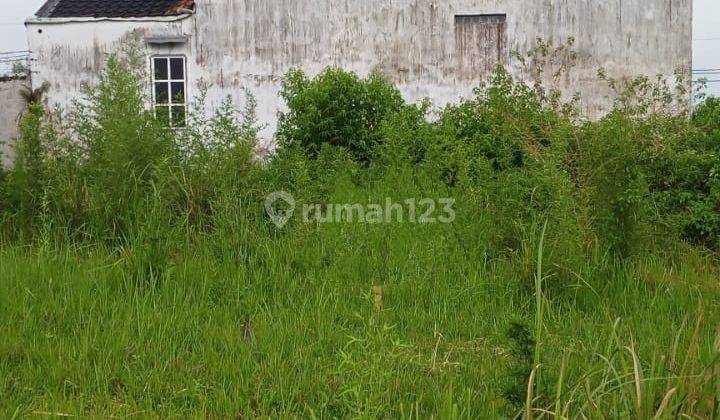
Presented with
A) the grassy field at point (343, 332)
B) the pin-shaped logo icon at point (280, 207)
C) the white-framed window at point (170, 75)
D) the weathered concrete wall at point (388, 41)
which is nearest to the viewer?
the grassy field at point (343, 332)

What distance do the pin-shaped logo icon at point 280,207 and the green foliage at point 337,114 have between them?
10.3 feet

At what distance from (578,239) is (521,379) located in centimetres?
218

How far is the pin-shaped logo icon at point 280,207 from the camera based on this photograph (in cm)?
563

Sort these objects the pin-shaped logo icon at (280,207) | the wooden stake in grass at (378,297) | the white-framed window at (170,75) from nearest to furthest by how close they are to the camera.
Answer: the wooden stake in grass at (378,297)
the pin-shaped logo icon at (280,207)
the white-framed window at (170,75)

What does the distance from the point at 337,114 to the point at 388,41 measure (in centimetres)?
268

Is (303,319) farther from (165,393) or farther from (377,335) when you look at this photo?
(165,393)

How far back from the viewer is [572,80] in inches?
444

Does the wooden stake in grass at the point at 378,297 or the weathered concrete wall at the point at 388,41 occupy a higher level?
the weathered concrete wall at the point at 388,41

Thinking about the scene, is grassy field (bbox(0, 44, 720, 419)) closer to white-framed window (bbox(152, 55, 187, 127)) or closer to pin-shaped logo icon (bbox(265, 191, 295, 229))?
pin-shaped logo icon (bbox(265, 191, 295, 229))

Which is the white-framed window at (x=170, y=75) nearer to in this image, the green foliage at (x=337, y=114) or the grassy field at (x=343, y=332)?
the green foliage at (x=337, y=114)

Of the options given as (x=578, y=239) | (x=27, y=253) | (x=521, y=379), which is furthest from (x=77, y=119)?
(x=521, y=379)

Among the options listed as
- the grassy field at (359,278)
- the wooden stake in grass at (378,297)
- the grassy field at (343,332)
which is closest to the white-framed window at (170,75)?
the grassy field at (359,278)

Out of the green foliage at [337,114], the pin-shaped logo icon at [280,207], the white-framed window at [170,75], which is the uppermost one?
the white-framed window at [170,75]

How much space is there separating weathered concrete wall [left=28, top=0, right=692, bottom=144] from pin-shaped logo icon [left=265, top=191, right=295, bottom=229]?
18.7ft
